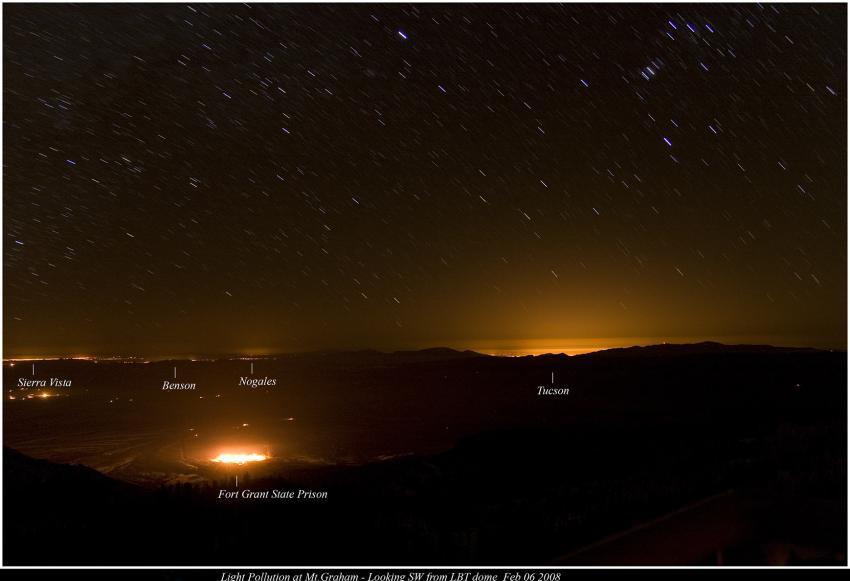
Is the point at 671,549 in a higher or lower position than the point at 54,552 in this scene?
higher

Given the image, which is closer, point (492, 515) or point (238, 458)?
point (492, 515)

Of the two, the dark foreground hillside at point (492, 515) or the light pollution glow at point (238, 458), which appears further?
the light pollution glow at point (238, 458)

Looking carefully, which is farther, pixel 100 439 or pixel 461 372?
pixel 461 372

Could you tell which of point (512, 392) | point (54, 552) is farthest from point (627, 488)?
point (512, 392)

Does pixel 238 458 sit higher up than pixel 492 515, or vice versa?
pixel 492 515

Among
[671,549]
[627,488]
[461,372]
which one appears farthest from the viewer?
[461,372]

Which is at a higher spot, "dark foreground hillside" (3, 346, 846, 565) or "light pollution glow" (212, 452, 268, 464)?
"dark foreground hillside" (3, 346, 846, 565)

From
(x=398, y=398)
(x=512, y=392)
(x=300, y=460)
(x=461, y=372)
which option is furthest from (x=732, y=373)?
(x=300, y=460)

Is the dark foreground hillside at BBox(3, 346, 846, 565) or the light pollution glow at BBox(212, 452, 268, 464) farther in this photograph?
the light pollution glow at BBox(212, 452, 268, 464)

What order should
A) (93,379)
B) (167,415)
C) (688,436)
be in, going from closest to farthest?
1. (688,436)
2. (167,415)
3. (93,379)

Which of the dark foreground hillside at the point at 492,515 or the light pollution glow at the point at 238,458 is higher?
the dark foreground hillside at the point at 492,515

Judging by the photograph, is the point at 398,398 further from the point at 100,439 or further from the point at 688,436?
the point at 688,436
